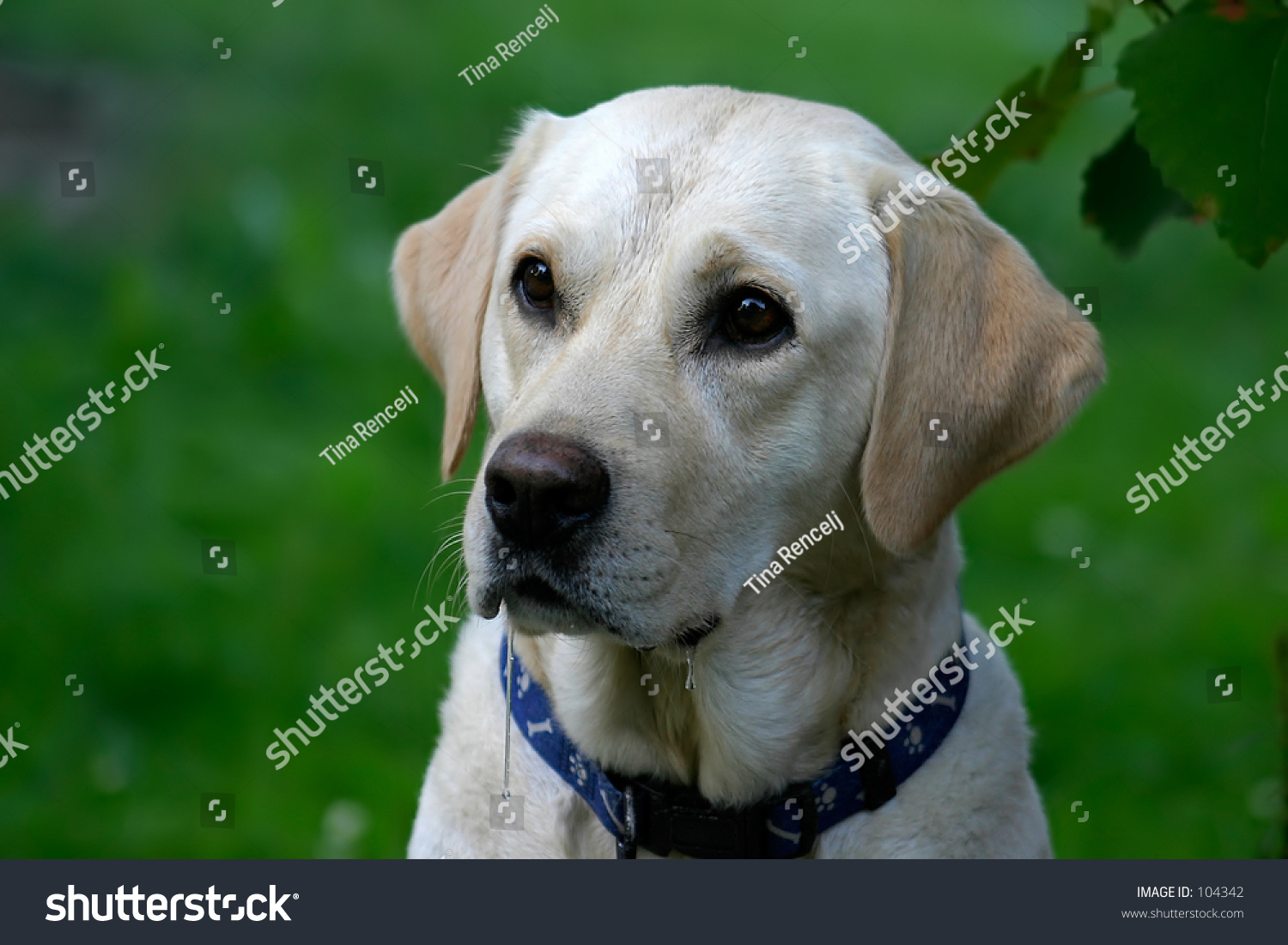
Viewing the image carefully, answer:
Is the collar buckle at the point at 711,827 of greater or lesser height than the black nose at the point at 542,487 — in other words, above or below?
below

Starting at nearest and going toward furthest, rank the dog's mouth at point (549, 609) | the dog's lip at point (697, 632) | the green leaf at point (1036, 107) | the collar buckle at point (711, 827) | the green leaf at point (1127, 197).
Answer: the dog's mouth at point (549, 609) → the dog's lip at point (697, 632) → the collar buckle at point (711, 827) → the green leaf at point (1036, 107) → the green leaf at point (1127, 197)

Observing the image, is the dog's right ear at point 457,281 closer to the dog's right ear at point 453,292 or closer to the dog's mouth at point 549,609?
the dog's right ear at point 453,292

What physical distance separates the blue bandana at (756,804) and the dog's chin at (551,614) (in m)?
0.41

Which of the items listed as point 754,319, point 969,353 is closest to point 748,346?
point 754,319

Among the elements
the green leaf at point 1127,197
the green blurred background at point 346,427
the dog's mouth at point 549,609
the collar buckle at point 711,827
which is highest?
the green leaf at point 1127,197

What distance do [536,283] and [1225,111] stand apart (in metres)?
1.44

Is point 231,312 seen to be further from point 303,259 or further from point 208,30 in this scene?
point 208,30

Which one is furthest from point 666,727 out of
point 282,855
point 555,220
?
point 282,855

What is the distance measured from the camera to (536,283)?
308cm

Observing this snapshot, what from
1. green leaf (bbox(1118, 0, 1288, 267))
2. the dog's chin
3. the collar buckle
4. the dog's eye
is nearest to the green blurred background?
the dog's chin

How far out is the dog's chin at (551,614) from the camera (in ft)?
8.78

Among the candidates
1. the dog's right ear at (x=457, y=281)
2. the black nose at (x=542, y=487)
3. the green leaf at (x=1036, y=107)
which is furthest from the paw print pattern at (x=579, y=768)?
the green leaf at (x=1036, y=107)

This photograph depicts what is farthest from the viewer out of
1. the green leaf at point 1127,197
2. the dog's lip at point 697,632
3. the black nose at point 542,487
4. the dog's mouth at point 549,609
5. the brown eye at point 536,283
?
the green leaf at point 1127,197

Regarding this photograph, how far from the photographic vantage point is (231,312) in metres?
6.95
